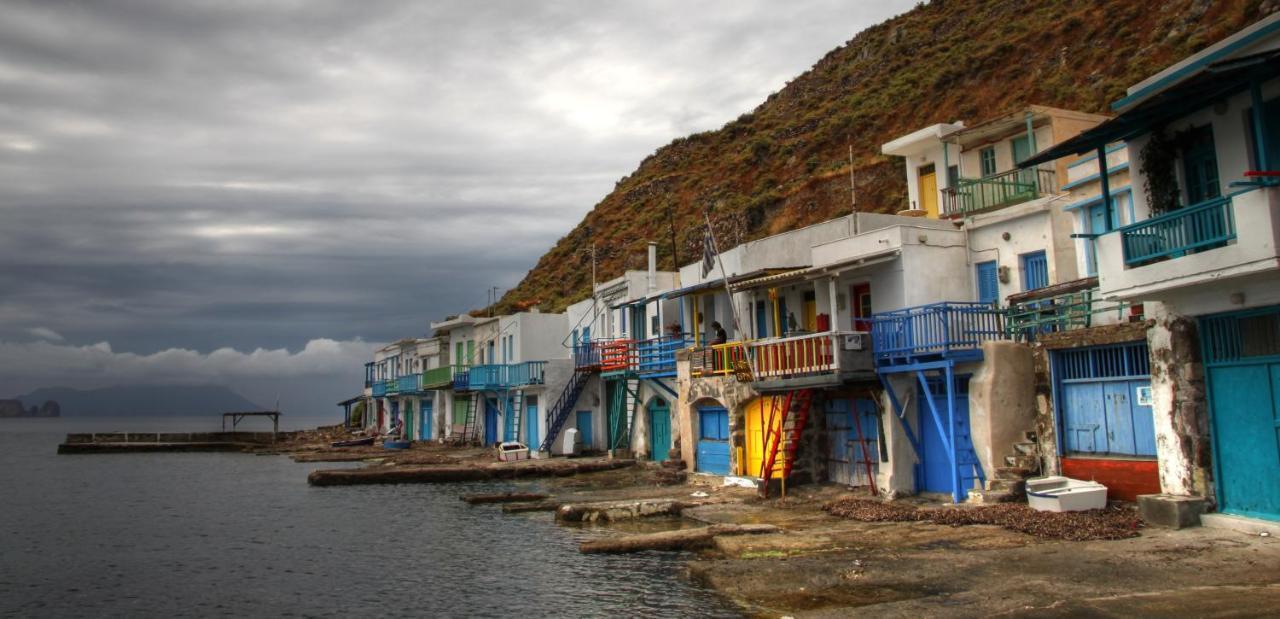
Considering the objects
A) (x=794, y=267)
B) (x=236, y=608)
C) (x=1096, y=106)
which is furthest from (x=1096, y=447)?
(x=1096, y=106)

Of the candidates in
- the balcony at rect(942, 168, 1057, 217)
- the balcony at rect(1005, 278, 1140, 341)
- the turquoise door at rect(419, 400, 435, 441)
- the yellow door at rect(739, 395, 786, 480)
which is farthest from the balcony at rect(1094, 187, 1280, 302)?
the turquoise door at rect(419, 400, 435, 441)

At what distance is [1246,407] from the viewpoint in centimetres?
1530

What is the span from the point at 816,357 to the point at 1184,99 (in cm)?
1071

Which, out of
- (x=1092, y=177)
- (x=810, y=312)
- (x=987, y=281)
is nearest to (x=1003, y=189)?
(x=987, y=281)

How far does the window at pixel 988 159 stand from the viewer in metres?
29.1

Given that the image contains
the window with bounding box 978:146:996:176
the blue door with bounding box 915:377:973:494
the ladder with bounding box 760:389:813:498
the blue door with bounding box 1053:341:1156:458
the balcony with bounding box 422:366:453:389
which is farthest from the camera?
the balcony with bounding box 422:366:453:389

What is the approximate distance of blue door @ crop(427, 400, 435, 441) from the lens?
67125mm

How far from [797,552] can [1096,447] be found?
22.7 feet

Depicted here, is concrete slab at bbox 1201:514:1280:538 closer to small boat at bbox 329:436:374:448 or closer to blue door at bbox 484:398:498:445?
blue door at bbox 484:398:498:445

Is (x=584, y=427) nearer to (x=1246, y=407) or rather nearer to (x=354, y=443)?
(x=354, y=443)

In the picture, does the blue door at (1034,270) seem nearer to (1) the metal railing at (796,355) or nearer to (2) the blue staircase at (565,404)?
(1) the metal railing at (796,355)

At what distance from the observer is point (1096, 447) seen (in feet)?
61.8

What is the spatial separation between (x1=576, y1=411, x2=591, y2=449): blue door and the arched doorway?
22.4 feet

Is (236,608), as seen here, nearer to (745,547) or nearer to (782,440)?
(745,547)
